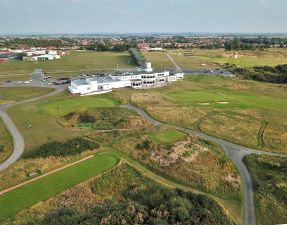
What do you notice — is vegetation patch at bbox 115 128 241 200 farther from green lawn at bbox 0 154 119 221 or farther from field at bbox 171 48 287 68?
field at bbox 171 48 287 68

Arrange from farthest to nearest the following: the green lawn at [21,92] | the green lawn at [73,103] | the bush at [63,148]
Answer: the green lawn at [21,92]
the green lawn at [73,103]
the bush at [63,148]

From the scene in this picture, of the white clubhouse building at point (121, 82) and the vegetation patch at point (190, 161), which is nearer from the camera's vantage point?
the vegetation patch at point (190, 161)

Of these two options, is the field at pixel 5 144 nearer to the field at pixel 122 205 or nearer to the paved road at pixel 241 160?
the field at pixel 122 205

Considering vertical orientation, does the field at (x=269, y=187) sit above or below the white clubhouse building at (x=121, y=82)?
below

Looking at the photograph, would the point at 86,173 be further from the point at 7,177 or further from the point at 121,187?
the point at 7,177

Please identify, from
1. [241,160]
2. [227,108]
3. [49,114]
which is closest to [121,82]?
[49,114]

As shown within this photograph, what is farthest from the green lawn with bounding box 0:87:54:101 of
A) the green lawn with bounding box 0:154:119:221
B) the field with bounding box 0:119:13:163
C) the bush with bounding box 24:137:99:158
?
the green lawn with bounding box 0:154:119:221

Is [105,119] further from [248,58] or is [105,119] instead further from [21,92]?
[248,58]

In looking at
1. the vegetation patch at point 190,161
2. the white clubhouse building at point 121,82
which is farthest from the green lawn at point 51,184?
the white clubhouse building at point 121,82
